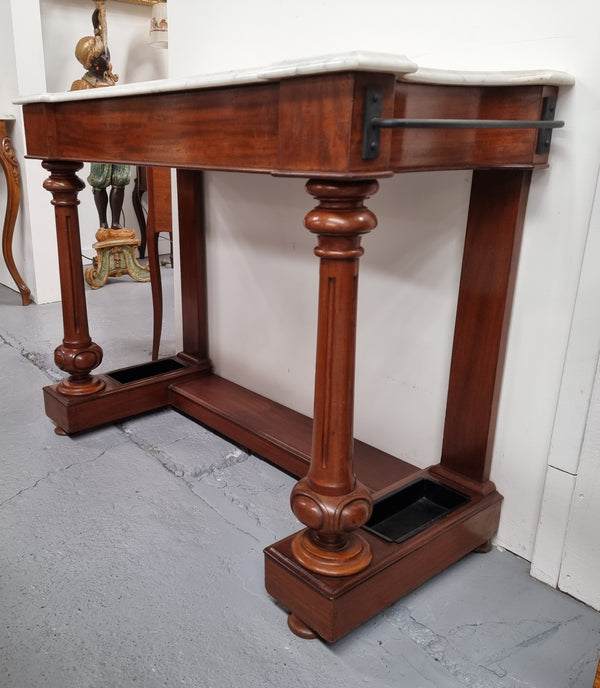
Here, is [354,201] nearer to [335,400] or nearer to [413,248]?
[335,400]

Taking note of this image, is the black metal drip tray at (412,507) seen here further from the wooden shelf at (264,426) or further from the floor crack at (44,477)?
the floor crack at (44,477)

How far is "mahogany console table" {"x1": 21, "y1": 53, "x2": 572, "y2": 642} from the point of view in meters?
0.87

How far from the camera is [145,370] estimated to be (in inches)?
81.7

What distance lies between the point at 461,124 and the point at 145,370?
141 centimetres

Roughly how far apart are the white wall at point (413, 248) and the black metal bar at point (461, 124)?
0.32ft

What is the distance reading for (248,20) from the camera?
5.74ft

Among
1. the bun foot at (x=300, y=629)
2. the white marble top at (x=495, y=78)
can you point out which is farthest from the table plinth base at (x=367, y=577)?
the white marble top at (x=495, y=78)

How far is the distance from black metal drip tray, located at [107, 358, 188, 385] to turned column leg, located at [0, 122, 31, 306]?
144 cm

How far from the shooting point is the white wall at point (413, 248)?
3.77 feet

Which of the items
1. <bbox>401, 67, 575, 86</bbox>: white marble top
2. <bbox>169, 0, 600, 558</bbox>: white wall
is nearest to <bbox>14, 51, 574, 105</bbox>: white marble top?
<bbox>401, 67, 575, 86</bbox>: white marble top

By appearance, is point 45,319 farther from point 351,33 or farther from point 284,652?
point 284,652

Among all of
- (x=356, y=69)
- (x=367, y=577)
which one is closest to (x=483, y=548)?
(x=367, y=577)

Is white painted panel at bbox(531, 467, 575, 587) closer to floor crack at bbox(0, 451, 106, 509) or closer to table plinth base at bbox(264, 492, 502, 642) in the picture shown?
table plinth base at bbox(264, 492, 502, 642)

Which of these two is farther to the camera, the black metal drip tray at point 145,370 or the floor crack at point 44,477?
the black metal drip tray at point 145,370
